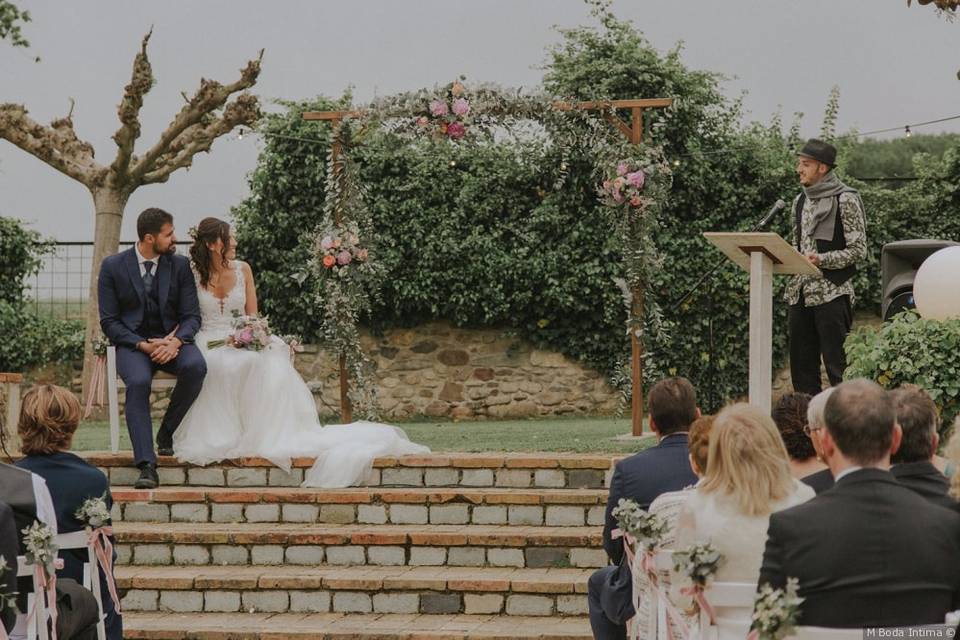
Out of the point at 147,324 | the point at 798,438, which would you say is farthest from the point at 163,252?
the point at 798,438

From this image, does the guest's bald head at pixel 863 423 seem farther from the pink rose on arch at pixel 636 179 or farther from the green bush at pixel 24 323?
the green bush at pixel 24 323

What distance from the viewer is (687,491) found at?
154 inches

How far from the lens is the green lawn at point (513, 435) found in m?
8.25

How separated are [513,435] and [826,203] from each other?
3414 mm

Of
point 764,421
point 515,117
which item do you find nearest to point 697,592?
point 764,421

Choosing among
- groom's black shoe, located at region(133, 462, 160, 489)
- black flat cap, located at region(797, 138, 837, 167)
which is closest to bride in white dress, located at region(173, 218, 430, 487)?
groom's black shoe, located at region(133, 462, 160, 489)

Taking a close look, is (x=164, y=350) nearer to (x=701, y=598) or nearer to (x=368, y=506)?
(x=368, y=506)

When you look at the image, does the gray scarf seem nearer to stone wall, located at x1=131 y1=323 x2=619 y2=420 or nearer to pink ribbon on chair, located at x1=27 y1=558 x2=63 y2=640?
pink ribbon on chair, located at x1=27 y1=558 x2=63 y2=640

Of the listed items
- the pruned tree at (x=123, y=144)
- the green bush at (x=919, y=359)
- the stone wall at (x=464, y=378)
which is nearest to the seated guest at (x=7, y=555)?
the green bush at (x=919, y=359)

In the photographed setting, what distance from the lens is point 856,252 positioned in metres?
7.32

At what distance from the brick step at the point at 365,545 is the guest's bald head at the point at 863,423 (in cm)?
364

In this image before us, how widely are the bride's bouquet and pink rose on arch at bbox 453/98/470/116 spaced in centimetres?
248

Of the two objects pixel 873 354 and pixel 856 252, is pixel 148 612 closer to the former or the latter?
pixel 873 354

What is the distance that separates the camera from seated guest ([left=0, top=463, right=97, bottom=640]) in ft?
13.2
